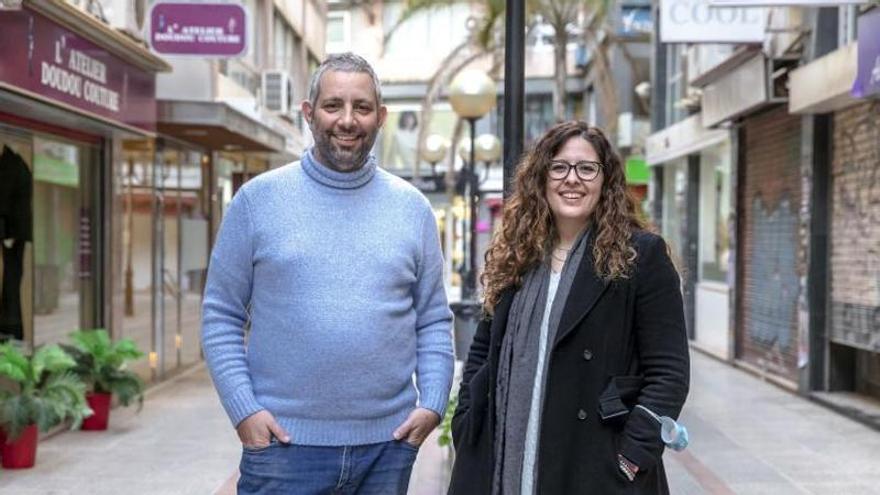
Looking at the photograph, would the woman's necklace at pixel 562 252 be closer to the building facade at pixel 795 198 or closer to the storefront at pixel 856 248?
the building facade at pixel 795 198

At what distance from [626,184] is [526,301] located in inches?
16.5

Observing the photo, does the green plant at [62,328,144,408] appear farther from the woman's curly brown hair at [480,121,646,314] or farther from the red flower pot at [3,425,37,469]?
the woman's curly brown hair at [480,121,646,314]

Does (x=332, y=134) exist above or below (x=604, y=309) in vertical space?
above

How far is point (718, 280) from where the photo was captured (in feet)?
53.8

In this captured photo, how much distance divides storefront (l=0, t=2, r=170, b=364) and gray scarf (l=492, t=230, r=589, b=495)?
512 centimetres

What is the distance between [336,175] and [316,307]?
36 centimetres

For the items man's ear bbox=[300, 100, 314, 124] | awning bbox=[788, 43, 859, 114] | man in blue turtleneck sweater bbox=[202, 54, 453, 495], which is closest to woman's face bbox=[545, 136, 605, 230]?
man in blue turtleneck sweater bbox=[202, 54, 453, 495]

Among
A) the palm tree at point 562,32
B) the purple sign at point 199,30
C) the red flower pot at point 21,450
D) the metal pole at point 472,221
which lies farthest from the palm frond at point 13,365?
the palm tree at point 562,32

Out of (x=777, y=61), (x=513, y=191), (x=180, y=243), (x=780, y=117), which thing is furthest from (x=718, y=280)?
Result: (x=513, y=191)

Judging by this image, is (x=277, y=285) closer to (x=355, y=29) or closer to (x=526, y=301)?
(x=526, y=301)

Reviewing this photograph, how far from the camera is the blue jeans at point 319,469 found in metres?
2.64

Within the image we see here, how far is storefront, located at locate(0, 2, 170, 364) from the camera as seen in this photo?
7500 mm

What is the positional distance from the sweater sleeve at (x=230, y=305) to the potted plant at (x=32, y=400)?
453cm

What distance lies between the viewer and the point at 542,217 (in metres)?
2.85
